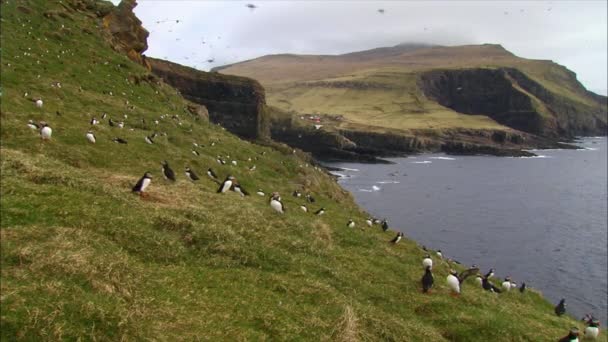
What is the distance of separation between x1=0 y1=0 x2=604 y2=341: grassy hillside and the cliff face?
213ft

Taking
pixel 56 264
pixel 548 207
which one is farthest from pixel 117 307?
pixel 548 207

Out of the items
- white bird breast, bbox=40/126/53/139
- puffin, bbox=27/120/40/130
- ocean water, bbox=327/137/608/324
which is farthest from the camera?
ocean water, bbox=327/137/608/324

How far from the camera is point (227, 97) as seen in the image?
10662cm

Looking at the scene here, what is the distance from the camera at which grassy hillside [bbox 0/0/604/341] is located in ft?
40.5

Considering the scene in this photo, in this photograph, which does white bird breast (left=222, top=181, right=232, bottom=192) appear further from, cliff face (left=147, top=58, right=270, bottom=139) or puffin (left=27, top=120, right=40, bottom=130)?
cliff face (left=147, top=58, right=270, bottom=139)

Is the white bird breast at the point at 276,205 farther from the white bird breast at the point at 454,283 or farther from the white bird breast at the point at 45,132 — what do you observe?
the white bird breast at the point at 45,132

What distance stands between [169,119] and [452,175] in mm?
101408

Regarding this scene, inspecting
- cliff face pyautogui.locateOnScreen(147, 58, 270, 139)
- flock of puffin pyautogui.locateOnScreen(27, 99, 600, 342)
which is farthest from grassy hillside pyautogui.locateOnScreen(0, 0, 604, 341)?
cliff face pyautogui.locateOnScreen(147, 58, 270, 139)

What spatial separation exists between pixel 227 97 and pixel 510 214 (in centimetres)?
6159

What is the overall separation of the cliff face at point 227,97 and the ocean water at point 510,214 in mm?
23501

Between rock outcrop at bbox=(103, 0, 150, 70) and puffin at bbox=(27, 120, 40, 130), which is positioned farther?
rock outcrop at bbox=(103, 0, 150, 70)

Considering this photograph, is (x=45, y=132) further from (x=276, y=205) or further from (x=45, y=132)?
(x=276, y=205)

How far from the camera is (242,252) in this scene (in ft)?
61.4

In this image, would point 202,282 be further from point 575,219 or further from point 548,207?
point 548,207
